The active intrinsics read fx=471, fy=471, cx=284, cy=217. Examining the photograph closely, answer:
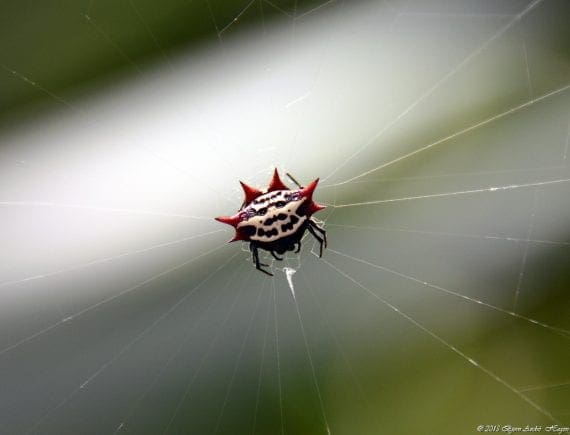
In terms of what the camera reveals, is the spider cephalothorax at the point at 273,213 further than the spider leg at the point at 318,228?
No

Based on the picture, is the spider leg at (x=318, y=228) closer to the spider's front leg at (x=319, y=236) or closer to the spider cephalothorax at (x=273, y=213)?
the spider's front leg at (x=319, y=236)

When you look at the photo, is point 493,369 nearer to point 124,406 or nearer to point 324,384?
point 324,384

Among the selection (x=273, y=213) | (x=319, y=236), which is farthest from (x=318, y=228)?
(x=273, y=213)

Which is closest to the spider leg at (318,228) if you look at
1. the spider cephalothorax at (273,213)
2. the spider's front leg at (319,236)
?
the spider's front leg at (319,236)

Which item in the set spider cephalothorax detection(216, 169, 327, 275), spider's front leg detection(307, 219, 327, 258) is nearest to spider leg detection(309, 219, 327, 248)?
spider's front leg detection(307, 219, 327, 258)

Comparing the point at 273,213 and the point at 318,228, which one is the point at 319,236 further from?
the point at 273,213

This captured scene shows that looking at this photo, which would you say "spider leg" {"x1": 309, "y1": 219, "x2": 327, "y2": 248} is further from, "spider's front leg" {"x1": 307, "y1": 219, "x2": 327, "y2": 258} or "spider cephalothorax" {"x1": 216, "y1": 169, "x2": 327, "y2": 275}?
"spider cephalothorax" {"x1": 216, "y1": 169, "x2": 327, "y2": 275}

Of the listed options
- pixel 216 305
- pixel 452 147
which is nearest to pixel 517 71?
pixel 452 147

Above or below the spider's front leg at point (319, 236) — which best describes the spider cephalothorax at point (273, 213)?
above

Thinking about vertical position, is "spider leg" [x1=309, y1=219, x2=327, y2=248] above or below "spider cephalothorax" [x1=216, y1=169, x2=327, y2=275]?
below

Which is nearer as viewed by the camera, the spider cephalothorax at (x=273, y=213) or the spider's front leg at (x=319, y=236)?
the spider cephalothorax at (x=273, y=213)

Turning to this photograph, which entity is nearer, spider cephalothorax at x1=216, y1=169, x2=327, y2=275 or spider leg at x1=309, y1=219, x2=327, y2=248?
spider cephalothorax at x1=216, y1=169, x2=327, y2=275
